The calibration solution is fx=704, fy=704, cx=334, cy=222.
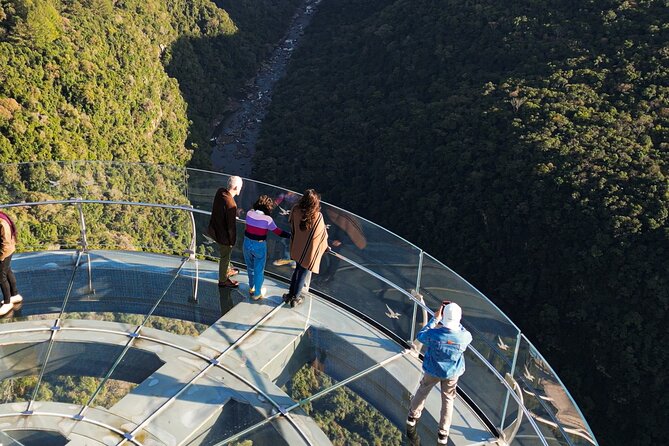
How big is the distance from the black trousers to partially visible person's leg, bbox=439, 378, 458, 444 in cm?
646

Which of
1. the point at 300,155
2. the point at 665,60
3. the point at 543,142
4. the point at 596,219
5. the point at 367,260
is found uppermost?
the point at 665,60

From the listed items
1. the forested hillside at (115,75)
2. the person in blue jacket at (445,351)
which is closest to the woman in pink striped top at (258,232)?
the person in blue jacket at (445,351)

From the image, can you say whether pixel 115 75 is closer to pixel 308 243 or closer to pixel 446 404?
pixel 308 243

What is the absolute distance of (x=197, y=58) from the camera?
79.8 metres

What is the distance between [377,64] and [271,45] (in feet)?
88.5

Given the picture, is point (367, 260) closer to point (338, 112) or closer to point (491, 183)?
point (491, 183)

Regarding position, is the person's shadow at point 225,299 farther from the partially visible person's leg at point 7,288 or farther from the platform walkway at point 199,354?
the partially visible person's leg at point 7,288

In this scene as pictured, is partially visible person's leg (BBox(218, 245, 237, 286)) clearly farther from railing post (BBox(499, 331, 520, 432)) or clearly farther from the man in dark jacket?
railing post (BBox(499, 331, 520, 432))

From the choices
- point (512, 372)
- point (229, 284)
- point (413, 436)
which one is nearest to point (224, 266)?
point (229, 284)

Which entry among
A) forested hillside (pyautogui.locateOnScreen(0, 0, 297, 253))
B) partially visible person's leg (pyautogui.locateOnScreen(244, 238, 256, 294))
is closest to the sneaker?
forested hillside (pyautogui.locateOnScreen(0, 0, 297, 253))

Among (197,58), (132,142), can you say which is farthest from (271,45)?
(132,142)

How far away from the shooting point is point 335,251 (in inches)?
424

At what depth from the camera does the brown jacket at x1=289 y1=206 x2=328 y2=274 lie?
9.95 m

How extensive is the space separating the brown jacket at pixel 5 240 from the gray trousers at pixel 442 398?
6074 mm
